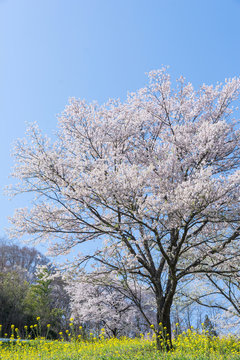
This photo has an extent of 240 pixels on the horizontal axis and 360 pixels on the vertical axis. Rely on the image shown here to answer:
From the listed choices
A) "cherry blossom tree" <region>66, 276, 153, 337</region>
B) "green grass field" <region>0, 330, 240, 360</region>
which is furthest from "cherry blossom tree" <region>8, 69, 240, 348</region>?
"cherry blossom tree" <region>66, 276, 153, 337</region>

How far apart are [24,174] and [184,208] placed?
179 inches

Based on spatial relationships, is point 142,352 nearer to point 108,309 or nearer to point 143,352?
point 143,352

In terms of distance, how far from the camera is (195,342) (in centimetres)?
733

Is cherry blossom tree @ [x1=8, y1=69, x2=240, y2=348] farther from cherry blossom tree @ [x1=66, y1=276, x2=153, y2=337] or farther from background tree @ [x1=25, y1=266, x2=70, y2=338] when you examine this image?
background tree @ [x1=25, y1=266, x2=70, y2=338]

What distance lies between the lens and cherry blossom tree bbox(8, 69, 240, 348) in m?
6.42

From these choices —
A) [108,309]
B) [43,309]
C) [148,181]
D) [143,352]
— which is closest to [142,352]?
[143,352]

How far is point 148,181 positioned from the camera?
7129 mm

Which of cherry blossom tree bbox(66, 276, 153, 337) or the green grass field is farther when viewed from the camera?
cherry blossom tree bbox(66, 276, 153, 337)

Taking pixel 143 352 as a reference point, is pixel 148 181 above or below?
above

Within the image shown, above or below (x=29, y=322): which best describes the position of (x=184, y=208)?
above

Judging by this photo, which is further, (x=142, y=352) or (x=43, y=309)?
(x=43, y=309)

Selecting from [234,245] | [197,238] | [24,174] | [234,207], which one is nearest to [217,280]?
[234,245]

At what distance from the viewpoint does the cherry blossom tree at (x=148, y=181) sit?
21.1ft

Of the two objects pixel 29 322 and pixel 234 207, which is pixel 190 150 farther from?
pixel 29 322
